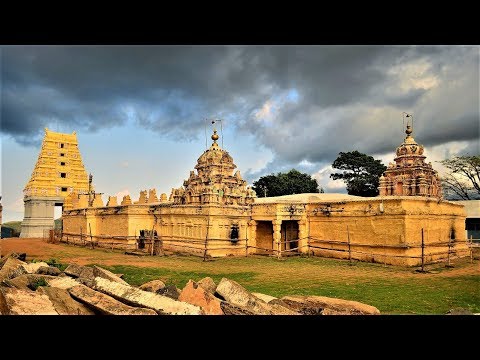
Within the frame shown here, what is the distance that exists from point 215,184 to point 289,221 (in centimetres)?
580

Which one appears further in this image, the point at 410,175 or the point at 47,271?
the point at 410,175

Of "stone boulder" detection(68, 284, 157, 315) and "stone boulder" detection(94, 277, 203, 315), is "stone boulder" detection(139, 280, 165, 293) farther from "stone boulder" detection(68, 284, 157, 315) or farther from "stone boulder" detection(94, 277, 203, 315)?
"stone boulder" detection(68, 284, 157, 315)

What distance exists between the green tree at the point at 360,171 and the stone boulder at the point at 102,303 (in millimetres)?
46946

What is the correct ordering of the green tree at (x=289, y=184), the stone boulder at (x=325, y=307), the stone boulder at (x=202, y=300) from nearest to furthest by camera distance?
the stone boulder at (x=202, y=300) → the stone boulder at (x=325, y=307) → the green tree at (x=289, y=184)

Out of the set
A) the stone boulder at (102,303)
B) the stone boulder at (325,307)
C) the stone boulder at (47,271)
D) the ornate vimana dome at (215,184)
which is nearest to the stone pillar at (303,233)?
the ornate vimana dome at (215,184)

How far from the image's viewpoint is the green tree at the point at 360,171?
50.5 m

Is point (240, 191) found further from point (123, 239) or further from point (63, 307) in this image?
point (63, 307)

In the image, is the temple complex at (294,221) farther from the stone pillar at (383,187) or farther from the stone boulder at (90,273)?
the stone boulder at (90,273)

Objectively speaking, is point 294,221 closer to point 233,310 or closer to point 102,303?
point 233,310

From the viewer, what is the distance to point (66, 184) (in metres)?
46.3

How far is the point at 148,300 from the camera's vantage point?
705 cm

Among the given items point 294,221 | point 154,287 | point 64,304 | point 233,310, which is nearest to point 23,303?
point 64,304
